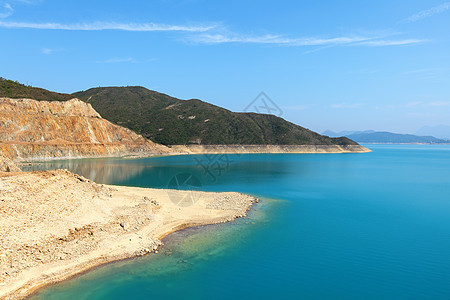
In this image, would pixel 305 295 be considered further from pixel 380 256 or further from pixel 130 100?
pixel 130 100

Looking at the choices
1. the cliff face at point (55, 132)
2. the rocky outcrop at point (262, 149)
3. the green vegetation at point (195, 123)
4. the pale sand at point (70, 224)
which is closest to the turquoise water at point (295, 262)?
the pale sand at point (70, 224)

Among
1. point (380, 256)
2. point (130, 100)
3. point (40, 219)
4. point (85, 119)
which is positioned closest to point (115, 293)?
point (40, 219)

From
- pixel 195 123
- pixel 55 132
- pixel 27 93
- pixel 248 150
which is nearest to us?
pixel 55 132

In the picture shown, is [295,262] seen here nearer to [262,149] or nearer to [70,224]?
[70,224]

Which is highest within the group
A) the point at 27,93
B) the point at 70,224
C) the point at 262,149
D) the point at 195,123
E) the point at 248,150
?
the point at 27,93

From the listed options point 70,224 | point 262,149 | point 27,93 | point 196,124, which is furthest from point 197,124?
point 70,224

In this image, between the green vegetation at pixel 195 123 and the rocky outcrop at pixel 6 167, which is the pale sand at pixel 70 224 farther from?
the green vegetation at pixel 195 123

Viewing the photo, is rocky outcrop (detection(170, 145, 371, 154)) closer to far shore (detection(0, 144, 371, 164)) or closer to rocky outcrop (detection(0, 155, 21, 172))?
far shore (detection(0, 144, 371, 164))
